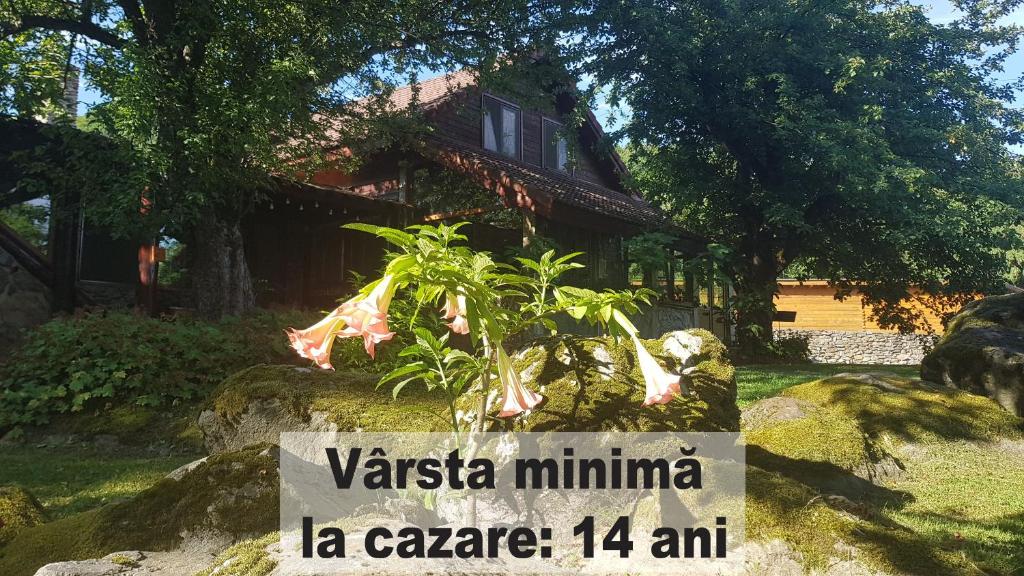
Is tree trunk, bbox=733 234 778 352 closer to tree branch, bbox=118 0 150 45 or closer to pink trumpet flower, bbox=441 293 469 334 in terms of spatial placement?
tree branch, bbox=118 0 150 45

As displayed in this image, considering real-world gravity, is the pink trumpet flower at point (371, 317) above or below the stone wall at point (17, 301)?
below

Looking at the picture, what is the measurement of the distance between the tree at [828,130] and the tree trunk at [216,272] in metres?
9.68

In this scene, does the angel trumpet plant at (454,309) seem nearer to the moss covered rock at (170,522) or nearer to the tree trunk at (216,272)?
the moss covered rock at (170,522)

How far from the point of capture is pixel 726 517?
2.59 meters

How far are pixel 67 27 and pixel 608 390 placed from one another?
500 inches

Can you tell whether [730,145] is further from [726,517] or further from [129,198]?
[726,517]

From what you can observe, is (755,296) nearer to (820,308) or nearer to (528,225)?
(528,225)

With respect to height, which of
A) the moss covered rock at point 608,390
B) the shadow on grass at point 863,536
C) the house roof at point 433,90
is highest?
the house roof at point 433,90

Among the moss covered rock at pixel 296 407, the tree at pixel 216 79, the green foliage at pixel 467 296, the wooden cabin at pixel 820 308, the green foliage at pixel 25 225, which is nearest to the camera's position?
the green foliage at pixel 467 296

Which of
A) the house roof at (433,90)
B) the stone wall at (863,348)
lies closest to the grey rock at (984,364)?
the house roof at (433,90)

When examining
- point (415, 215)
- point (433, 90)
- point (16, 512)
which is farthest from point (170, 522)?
point (433, 90)

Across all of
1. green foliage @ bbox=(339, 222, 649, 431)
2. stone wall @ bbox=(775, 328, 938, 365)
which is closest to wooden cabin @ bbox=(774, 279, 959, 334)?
stone wall @ bbox=(775, 328, 938, 365)

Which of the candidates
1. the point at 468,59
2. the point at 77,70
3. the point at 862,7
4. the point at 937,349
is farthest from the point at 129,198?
the point at 862,7

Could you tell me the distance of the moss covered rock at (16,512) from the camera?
3.16m
